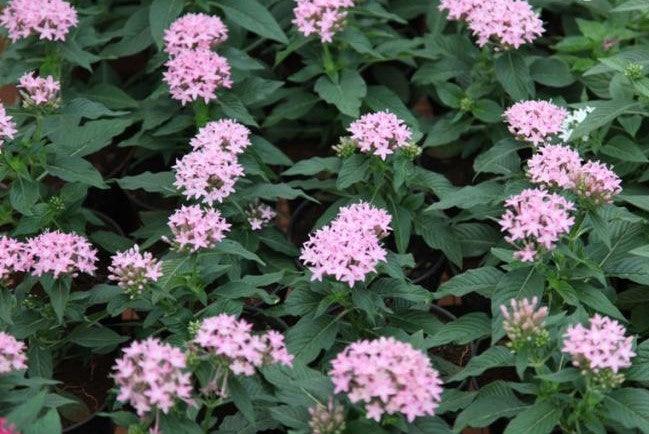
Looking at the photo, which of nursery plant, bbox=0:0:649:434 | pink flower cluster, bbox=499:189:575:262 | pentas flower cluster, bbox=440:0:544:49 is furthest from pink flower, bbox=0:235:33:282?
pentas flower cluster, bbox=440:0:544:49

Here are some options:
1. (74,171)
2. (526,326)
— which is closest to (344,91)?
(74,171)

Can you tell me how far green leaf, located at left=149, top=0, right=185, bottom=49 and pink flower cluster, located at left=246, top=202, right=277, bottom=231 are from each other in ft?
2.05

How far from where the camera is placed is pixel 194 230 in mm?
2818

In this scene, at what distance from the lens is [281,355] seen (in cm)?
250

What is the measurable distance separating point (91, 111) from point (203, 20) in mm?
438

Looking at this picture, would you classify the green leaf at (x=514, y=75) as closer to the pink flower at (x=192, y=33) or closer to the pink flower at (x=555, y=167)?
the pink flower at (x=555, y=167)

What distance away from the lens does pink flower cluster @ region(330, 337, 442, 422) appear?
2.32 meters

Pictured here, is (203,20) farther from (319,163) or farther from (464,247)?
(464,247)

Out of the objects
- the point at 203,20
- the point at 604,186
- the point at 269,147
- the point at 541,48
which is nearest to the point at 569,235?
the point at 604,186

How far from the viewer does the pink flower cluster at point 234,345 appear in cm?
244

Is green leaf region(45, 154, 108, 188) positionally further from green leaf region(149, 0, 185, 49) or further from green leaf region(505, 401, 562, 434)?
green leaf region(505, 401, 562, 434)

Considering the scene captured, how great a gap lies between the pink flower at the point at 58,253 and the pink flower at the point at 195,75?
1.94ft

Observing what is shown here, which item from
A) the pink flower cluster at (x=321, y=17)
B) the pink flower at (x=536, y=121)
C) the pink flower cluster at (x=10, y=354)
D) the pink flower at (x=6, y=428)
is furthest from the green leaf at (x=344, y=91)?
the pink flower at (x=6, y=428)

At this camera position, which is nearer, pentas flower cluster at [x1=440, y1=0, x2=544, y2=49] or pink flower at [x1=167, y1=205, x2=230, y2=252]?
pink flower at [x1=167, y1=205, x2=230, y2=252]
